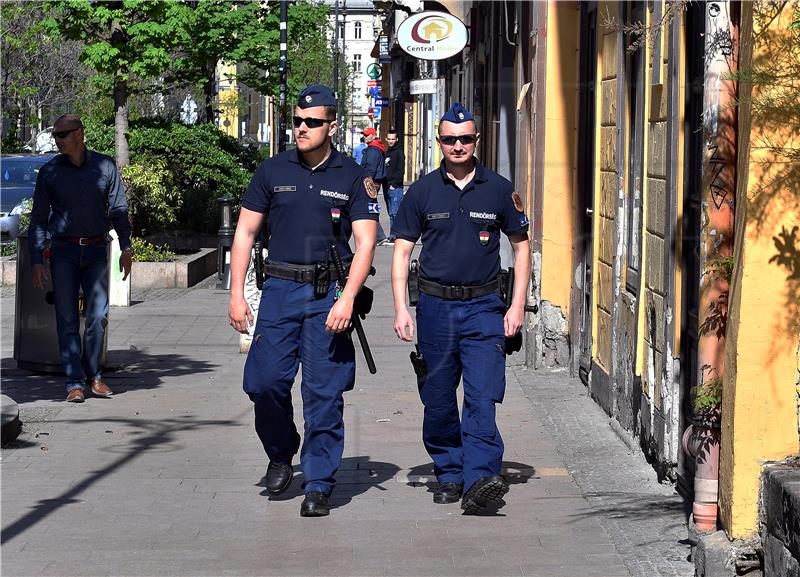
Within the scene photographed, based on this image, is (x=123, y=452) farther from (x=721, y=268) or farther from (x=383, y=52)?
(x=383, y=52)

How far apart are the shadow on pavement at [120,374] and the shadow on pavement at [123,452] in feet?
3.75

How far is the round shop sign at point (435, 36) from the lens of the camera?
1838 cm

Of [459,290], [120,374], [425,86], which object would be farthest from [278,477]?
[425,86]

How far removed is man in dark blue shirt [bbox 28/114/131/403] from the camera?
9805 mm

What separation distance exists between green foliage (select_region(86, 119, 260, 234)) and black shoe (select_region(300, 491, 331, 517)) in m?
13.4

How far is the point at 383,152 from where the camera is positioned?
2469 centimetres

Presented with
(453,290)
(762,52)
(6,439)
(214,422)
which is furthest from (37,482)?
(762,52)

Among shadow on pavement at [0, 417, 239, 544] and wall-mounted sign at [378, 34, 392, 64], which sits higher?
wall-mounted sign at [378, 34, 392, 64]

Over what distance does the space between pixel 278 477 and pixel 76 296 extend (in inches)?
133

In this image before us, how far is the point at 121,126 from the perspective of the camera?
20.0 meters

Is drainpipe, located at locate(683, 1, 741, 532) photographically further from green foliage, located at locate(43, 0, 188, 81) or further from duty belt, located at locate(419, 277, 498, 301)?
green foliage, located at locate(43, 0, 188, 81)

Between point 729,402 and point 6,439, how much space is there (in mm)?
4601

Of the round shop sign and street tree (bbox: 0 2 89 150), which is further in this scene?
street tree (bbox: 0 2 89 150)

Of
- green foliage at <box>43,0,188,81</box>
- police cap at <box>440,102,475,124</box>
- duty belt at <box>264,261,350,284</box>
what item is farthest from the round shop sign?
duty belt at <box>264,261,350,284</box>
